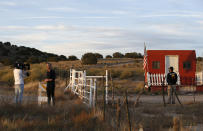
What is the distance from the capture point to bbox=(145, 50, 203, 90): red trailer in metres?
22.6

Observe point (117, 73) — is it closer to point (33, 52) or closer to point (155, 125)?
point (155, 125)

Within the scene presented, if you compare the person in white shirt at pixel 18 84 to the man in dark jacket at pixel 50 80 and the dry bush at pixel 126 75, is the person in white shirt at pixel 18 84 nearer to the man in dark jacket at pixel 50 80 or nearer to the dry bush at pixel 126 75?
the man in dark jacket at pixel 50 80

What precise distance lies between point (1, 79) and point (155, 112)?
21598mm

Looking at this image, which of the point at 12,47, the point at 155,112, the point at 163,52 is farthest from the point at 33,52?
the point at 155,112

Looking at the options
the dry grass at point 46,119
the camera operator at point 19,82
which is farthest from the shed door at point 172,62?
the dry grass at point 46,119

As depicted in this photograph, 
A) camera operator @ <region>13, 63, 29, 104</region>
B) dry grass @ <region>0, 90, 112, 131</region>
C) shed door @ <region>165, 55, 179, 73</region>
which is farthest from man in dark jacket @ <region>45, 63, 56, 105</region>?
shed door @ <region>165, 55, 179, 73</region>

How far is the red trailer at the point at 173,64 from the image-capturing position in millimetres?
22562

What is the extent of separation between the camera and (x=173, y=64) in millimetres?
22797

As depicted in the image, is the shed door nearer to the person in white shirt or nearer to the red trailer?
the red trailer

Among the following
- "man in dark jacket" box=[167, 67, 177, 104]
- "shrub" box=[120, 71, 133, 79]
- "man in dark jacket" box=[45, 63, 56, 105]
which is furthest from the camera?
"shrub" box=[120, 71, 133, 79]

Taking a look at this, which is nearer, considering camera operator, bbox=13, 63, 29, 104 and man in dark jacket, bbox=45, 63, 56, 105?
camera operator, bbox=13, 63, 29, 104

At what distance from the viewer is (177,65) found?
22.8 metres

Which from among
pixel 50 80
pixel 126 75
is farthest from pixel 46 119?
pixel 126 75

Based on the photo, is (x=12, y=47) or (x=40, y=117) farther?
(x=12, y=47)
